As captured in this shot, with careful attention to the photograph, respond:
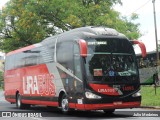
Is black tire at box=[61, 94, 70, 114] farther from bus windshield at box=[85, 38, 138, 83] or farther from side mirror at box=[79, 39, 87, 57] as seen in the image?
side mirror at box=[79, 39, 87, 57]

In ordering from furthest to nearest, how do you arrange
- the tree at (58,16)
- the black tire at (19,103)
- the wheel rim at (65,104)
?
the tree at (58,16)
the black tire at (19,103)
the wheel rim at (65,104)

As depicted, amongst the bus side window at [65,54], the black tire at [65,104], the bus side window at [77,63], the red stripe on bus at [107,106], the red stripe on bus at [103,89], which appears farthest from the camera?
the black tire at [65,104]

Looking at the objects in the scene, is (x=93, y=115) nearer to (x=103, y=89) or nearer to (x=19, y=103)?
(x=103, y=89)

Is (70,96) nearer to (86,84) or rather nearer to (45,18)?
(86,84)

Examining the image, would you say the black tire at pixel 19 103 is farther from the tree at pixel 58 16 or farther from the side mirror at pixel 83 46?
the tree at pixel 58 16

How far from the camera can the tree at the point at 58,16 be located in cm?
3588

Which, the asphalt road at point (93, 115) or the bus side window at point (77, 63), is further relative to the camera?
the bus side window at point (77, 63)

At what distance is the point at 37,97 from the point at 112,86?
6.41 metres

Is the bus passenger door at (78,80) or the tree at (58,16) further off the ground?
the tree at (58,16)

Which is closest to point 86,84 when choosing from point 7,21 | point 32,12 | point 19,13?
point 32,12

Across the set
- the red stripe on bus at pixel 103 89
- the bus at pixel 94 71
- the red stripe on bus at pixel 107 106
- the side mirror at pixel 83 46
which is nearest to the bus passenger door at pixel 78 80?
the bus at pixel 94 71

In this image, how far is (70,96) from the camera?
53.1 feet

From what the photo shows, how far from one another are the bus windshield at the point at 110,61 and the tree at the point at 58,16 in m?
19.0

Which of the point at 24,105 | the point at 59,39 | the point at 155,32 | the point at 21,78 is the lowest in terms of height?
the point at 24,105
